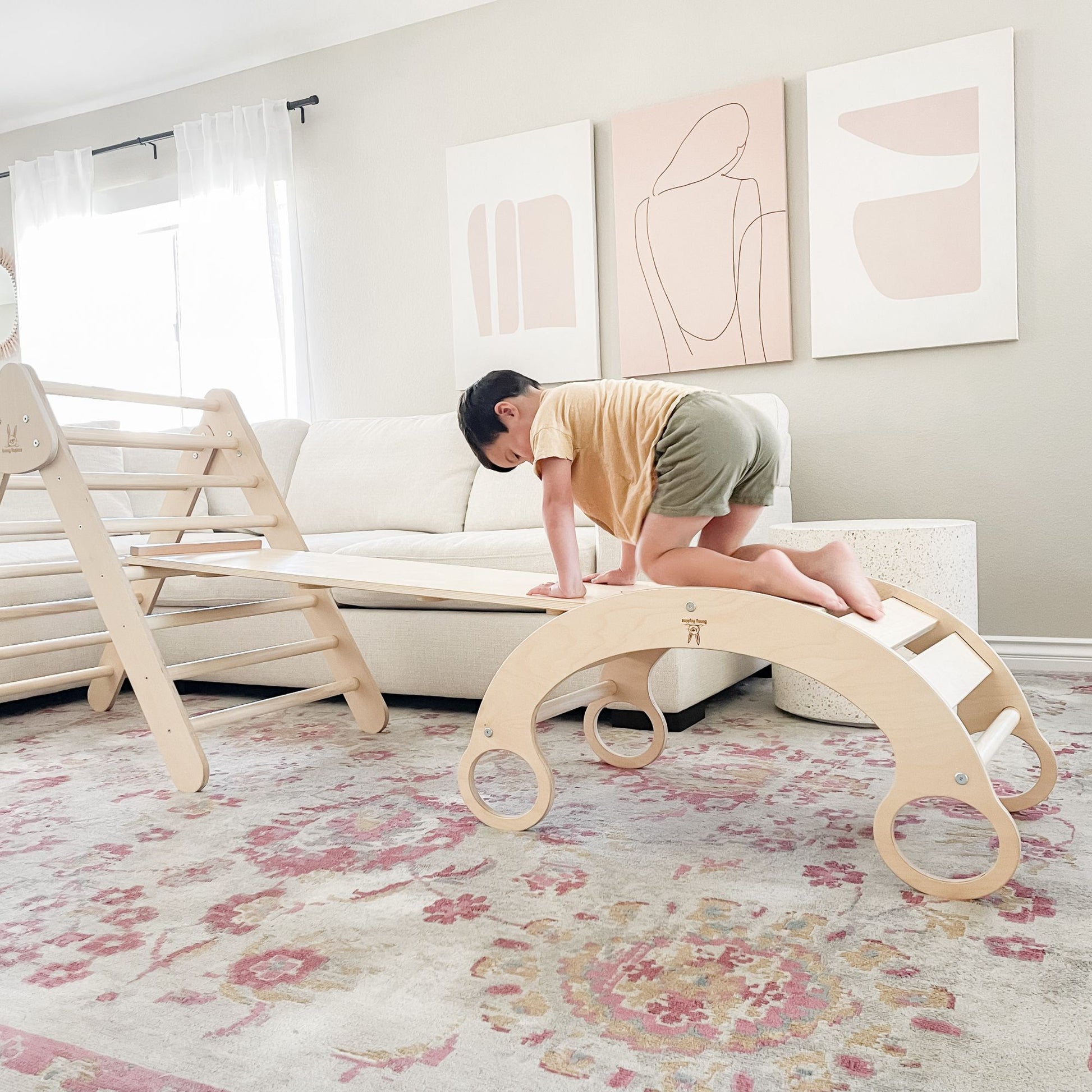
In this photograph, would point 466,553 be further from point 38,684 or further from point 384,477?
point 38,684

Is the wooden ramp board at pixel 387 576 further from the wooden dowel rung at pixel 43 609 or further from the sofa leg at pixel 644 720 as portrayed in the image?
the sofa leg at pixel 644 720

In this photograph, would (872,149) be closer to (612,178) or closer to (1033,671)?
(612,178)

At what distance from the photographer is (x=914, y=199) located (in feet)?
9.46

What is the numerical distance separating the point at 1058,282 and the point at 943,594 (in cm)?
116

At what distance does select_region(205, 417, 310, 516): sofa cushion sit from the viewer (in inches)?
137

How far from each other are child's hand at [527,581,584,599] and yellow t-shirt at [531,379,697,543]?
0.68 ft

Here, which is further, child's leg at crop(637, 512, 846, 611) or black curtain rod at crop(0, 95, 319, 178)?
black curtain rod at crop(0, 95, 319, 178)

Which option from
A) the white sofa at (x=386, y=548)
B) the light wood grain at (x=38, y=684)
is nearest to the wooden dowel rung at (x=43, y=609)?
the white sofa at (x=386, y=548)

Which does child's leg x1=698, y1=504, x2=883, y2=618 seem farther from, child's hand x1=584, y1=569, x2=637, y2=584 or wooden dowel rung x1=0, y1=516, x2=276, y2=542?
wooden dowel rung x1=0, y1=516, x2=276, y2=542

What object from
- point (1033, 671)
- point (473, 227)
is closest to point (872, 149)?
point (473, 227)

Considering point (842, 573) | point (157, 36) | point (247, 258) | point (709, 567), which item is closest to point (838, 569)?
point (842, 573)

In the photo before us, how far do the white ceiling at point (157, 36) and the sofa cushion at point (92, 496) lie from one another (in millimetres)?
1500

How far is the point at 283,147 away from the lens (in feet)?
12.6

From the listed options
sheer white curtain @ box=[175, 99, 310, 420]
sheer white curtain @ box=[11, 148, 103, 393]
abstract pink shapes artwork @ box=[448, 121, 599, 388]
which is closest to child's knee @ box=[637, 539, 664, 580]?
abstract pink shapes artwork @ box=[448, 121, 599, 388]
